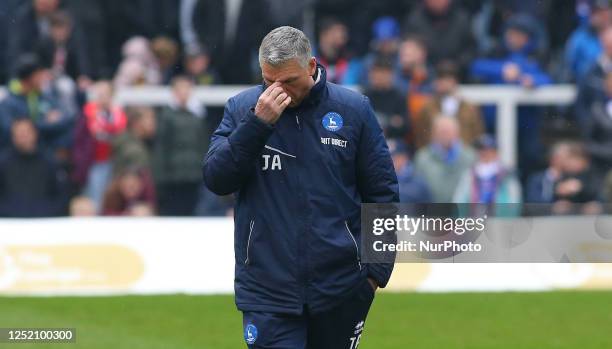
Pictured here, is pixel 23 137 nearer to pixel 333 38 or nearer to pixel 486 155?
pixel 333 38

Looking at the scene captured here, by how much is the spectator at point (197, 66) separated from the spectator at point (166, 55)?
161 millimetres

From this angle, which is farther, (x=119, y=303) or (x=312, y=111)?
(x=119, y=303)

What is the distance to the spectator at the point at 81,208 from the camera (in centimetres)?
1505

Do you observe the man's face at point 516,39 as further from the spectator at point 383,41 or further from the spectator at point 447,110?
the spectator at point 383,41

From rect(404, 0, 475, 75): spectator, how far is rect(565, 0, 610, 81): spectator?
1251 mm

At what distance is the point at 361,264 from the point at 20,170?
9.25 meters

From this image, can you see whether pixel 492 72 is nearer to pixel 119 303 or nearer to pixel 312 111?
pixel 119 303

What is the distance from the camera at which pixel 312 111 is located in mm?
6254

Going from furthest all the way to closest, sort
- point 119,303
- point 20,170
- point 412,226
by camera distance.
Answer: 1. point 20,170
2. point 119,303
3. point 412,226

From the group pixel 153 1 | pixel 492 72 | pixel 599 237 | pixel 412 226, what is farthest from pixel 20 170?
pixel 412 226

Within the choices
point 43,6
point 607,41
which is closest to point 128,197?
point 43,6

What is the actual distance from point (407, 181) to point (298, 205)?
344 inches

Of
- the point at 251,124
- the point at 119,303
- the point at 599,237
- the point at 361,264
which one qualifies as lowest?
the point at 119,303

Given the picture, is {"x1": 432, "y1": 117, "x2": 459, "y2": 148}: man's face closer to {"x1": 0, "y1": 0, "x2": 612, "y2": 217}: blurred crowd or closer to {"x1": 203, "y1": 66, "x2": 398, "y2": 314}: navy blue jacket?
{"x1": 0, "y1": 0, "x2": 612, "y2": 217}: blurred crowd
